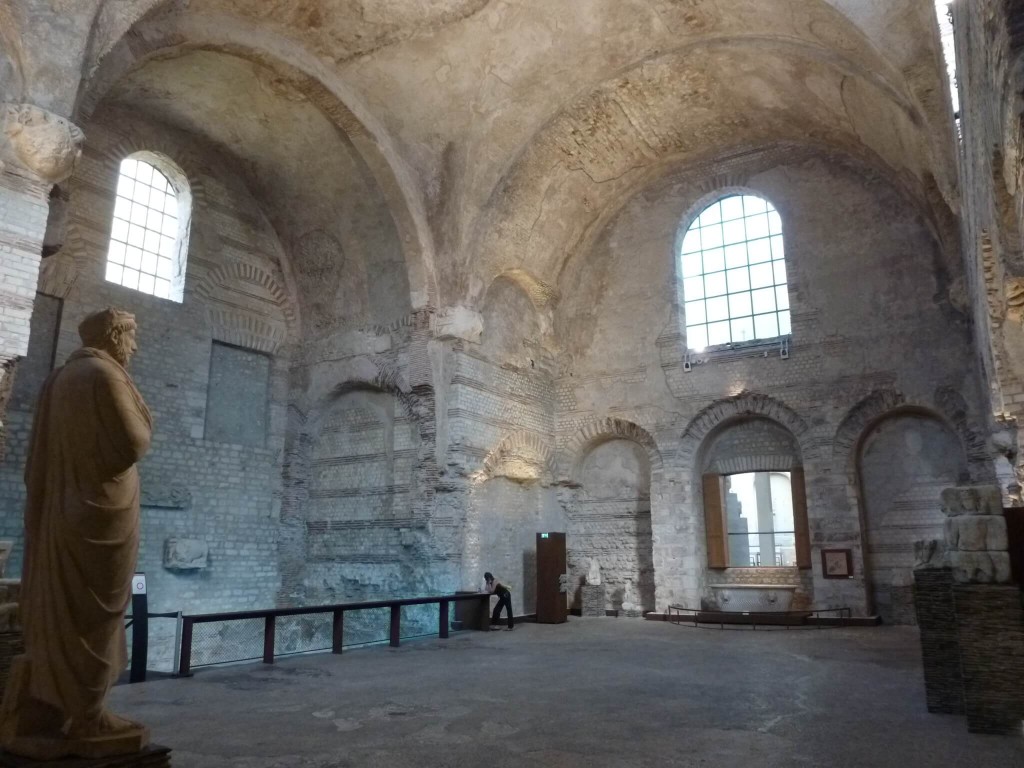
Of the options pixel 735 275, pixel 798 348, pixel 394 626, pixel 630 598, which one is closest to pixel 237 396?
pixel 394 626

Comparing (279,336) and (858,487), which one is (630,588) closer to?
(858,487)

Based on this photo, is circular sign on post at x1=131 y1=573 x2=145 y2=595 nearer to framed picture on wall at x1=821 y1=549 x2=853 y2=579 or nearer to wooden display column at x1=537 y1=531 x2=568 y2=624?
wooden display column at x1=537 y1=531 x2=568 y2=624

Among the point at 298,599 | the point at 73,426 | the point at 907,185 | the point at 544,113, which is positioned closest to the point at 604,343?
the point at 544,113

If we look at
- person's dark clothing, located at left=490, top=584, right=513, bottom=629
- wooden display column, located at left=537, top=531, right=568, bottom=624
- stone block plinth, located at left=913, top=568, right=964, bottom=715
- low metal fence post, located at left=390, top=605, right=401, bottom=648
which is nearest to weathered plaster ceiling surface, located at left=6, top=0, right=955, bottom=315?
wooden display column, located at left=537, top=531, right=568, bottom=624

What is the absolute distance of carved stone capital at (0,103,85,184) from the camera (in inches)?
270

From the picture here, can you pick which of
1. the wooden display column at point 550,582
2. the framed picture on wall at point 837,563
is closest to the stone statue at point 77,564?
the wooden display column at point 550,582

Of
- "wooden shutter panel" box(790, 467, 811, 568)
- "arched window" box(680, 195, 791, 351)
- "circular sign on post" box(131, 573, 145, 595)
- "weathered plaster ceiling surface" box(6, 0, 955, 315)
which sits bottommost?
"circular sign on post" box(131, 573, 145, 595)

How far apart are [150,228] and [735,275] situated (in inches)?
386

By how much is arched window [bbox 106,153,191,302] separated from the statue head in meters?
8.58

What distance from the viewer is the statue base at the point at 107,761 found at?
9.09 feet

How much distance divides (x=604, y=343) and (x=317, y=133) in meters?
6.26

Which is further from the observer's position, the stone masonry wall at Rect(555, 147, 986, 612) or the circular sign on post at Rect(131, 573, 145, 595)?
the stone masonry wall at Rect(555, 147, 986, 612)

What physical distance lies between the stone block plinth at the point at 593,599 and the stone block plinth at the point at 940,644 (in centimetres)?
819

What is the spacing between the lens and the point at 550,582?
1190 centimetres
